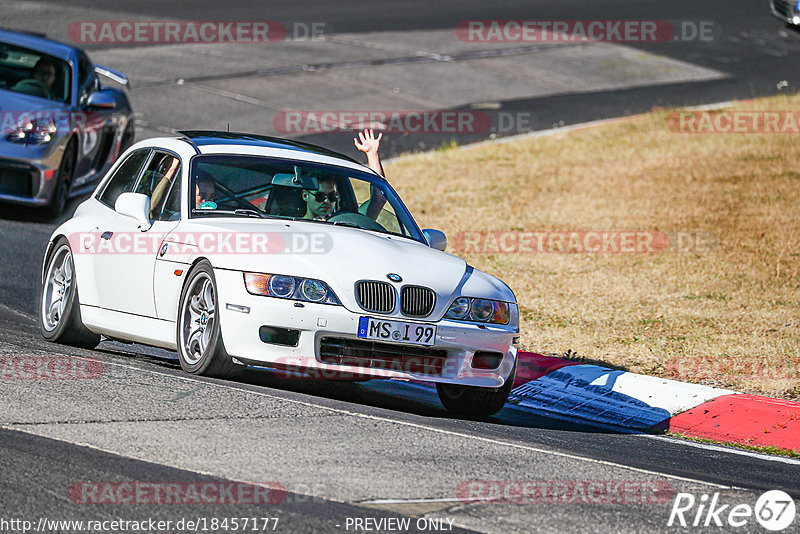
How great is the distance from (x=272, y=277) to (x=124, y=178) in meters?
2.39

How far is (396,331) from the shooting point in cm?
717

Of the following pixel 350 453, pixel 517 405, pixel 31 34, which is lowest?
pixel 517 405

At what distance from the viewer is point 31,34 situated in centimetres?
1473

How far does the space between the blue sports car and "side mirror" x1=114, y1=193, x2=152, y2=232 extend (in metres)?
4.71

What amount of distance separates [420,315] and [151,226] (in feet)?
6.53

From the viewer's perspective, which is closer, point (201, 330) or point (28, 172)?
point (201, 330)

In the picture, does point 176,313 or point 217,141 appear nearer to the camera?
point 176,313

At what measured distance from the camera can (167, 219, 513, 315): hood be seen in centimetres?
720

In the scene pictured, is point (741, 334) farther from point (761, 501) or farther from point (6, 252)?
point (6, 252)

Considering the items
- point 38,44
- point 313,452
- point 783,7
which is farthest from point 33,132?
point 783,7

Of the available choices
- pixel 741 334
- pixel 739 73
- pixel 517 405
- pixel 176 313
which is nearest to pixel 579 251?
pixel 741 334

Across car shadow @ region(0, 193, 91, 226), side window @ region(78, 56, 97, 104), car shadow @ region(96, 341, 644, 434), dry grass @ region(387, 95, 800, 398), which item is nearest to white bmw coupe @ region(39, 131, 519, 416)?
car shadow @ region(96, 341, 644, 434)

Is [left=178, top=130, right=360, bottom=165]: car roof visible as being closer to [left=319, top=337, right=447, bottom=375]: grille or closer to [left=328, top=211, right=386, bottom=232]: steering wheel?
[left=328, top=211, right=386, bottom=232]: steering wheel

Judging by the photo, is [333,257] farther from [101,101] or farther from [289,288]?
[101,101]
